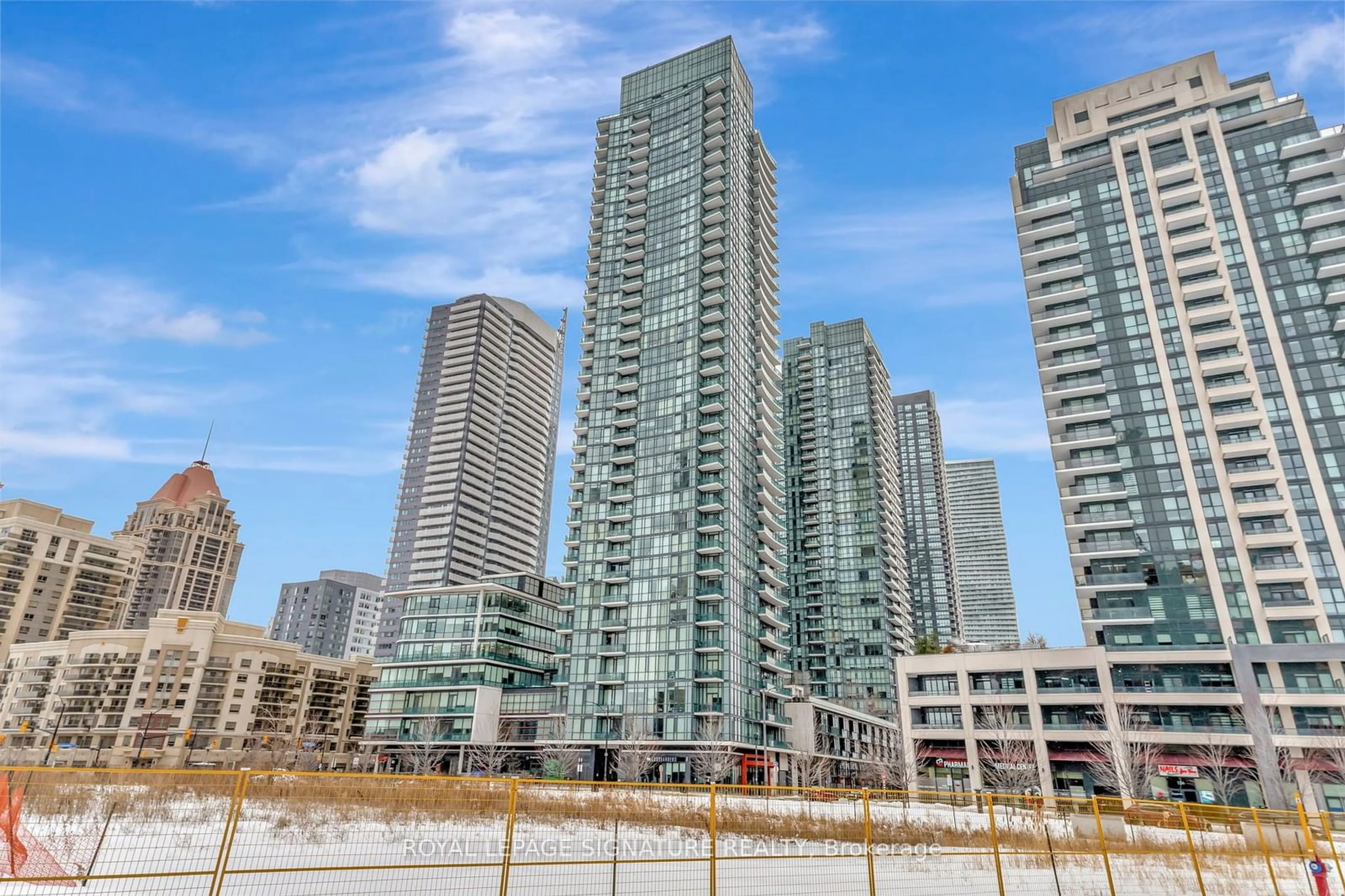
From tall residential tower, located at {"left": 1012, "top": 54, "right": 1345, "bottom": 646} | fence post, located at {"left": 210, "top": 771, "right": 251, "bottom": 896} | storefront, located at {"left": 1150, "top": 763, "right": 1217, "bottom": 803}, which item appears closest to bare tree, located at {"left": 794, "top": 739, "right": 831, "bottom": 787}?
storefront, located at {"left": 1150, "top": 763, "right": 1217, "bottom": 803}

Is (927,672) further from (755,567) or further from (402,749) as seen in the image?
(402,749)

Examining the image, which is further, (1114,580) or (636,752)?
(1114,580)

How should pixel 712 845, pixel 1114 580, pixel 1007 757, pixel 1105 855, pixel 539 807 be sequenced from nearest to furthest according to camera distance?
pixel 712 845, pixel 539 807, pixel 1105 855, pixel 1007 757, pixel 1114 580

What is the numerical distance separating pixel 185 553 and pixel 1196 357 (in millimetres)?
209649

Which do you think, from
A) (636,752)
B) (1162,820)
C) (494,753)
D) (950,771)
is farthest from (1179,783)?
(494,753)

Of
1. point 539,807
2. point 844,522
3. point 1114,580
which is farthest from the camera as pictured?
point 844,522

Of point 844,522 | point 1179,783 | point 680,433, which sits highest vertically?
point 844,522

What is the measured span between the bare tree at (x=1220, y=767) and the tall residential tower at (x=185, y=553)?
18638 centimetres

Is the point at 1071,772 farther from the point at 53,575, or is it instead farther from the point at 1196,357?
the point at 53,575

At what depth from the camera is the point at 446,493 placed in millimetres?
171125

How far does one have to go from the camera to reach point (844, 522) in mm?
139375

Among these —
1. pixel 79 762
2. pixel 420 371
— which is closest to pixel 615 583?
pixel 79 762

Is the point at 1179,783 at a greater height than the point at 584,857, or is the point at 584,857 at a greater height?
the point at 584,857

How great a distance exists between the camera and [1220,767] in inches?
2514
